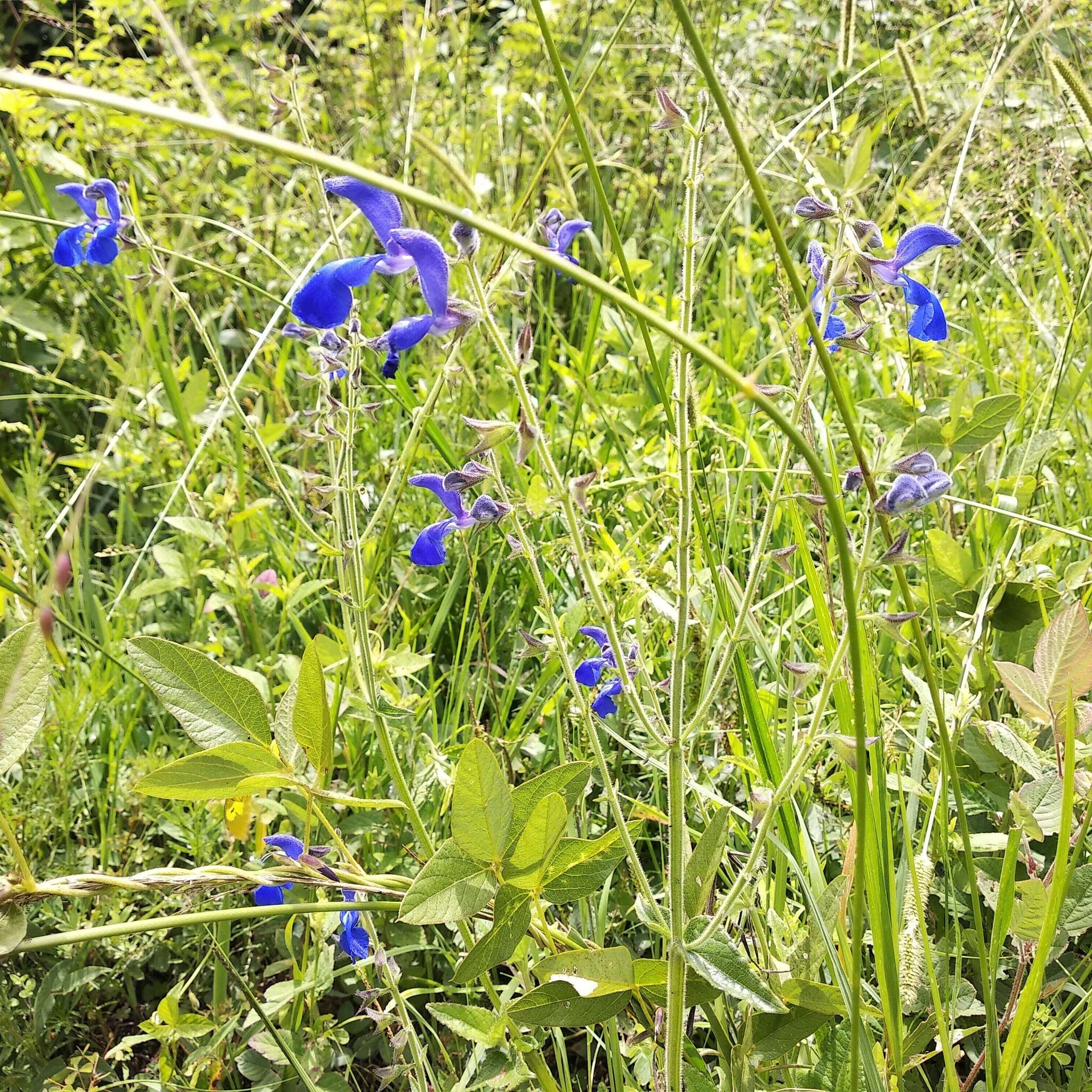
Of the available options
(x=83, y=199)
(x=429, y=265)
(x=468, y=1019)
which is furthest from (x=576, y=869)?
(x=83, y=199)

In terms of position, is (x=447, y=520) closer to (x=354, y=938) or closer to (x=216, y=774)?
(x=216, y=774)

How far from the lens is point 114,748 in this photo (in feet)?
5.46

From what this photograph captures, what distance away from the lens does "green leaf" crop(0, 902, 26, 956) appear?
0.75m

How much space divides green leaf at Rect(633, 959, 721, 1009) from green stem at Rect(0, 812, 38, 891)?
0.50 m

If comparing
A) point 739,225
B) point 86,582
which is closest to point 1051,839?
point 86,582

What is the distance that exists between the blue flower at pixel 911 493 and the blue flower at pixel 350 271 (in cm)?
46

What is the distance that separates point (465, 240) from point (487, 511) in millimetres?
267

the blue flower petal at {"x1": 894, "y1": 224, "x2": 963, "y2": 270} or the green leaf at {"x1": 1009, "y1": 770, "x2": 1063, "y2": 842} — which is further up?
the blue flower petal at {"x1": 894, "y1": 224, "x2": 963, "y2": 270}

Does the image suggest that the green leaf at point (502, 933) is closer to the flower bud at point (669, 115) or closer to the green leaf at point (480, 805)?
the green leaf at point (480, 805)

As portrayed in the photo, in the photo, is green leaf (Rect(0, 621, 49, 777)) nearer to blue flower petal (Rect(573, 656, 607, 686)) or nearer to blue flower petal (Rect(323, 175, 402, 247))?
blue flower petal (Rect(323, 175, 402, 247))

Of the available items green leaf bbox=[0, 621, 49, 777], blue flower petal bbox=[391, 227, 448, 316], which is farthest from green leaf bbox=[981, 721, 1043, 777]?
green leaf bbox=[0, 621, 49, 777]

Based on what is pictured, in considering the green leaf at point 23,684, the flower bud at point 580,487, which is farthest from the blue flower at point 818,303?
the green leaf at point 23,684

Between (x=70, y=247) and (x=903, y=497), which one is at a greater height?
(x=903, y=497)

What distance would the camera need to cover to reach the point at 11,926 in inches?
30.2
